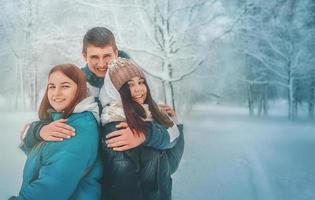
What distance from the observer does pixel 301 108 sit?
1790 mm

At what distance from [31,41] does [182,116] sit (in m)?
0.89

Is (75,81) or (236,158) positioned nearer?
(75,81)

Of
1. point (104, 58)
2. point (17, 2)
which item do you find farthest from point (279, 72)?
point (17, 2)

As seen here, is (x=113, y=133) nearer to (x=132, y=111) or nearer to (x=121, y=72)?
(x=132, y=111)

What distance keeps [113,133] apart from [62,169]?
262 millimetres

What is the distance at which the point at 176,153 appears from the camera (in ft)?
5.55

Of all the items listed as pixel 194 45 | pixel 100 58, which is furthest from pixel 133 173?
pixel 194 45

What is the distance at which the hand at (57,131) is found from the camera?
139 cm

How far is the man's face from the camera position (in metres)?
1.61

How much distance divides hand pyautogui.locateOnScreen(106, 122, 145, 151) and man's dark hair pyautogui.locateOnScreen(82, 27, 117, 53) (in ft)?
1.27

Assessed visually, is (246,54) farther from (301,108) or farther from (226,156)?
(226,156)

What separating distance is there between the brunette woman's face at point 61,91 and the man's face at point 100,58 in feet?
0.52

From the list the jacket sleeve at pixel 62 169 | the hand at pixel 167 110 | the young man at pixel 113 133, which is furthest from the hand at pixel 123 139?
the hand at pixel 167 110

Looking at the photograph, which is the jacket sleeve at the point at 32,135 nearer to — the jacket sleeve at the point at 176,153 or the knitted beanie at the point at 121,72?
the knitted beanie at the point at 121,72
